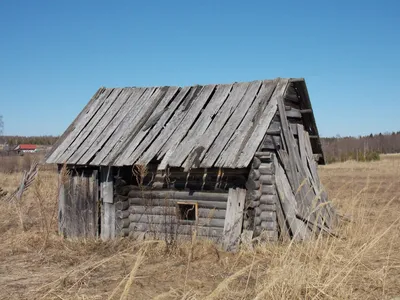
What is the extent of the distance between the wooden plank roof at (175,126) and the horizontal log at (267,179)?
2.43ft

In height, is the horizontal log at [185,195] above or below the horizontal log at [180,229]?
above

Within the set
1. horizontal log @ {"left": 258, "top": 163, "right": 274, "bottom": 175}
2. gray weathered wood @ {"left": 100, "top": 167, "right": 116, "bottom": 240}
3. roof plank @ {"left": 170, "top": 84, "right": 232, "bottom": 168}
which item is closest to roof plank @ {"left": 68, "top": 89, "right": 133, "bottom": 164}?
gray weathered wood @ {"left": 100, "top": 167, "right": 116, "bottom": 240}

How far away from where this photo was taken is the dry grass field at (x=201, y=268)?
4.37 m

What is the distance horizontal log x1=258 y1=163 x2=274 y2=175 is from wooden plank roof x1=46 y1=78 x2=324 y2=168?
580 mm

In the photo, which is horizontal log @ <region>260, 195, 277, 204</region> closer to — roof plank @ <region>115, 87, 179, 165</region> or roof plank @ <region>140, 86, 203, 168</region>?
Answer: roof plank @ <region>140, 86, 203, 168</region>

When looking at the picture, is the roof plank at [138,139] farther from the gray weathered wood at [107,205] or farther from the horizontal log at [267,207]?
the horizontal log at [267,207]

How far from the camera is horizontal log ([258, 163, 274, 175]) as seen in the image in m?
8.52

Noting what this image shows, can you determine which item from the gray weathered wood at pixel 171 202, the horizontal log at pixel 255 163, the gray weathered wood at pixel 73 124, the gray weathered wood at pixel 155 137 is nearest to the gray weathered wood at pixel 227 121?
the horizontal log at pixel 255 163

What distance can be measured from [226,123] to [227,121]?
0.07 m

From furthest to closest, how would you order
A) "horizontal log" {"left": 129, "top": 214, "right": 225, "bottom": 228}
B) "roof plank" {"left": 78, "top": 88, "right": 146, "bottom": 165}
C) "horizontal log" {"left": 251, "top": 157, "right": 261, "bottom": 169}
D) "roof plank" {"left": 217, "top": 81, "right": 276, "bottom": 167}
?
"roof plank" {"left": 78, "top": 88, "right": 146, "bottom": 165} < "horizontal log" {"left": 129, "top": 214, "right": 225, "bottom": 228} < "horizontal log" {"left": 251, "top": 157, "right": 261, "bottom": 169} < "roof plank" {"left": 217, "top": 81, "right": 276, "bottom": 167}

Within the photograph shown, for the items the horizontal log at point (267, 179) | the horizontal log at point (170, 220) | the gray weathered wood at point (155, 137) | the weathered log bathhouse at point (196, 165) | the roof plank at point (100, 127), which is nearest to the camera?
the weathered log bathhouse at point (196, 165)

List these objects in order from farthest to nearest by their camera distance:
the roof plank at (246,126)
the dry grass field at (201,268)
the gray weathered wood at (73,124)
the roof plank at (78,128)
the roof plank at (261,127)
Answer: the gray weathered wood at (73,124) → the roof plank at (78,128) → the roof plank at (246,126) → the roof plank at (261,127) → the dry grass field at (201,268)

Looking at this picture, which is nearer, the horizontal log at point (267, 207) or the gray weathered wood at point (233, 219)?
the gray weathered wood at point (233, 219)

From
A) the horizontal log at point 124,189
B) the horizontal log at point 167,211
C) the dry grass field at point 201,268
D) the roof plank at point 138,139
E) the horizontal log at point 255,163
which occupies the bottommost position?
the dry grass field at point 201,268
